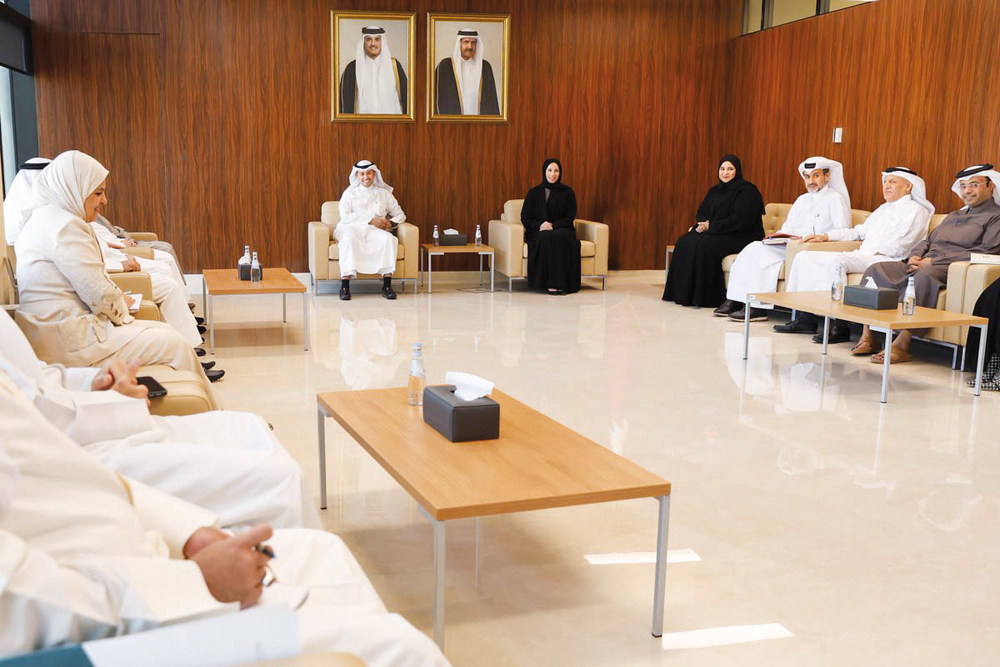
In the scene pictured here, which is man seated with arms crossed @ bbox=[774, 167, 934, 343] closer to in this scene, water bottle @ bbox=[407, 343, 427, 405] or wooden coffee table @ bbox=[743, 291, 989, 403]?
wooden coffee table @ bbox=[743, 291, 989, 403]

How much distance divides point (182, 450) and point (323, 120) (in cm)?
816

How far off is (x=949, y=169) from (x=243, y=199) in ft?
22.9

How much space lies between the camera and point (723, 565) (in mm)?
3174

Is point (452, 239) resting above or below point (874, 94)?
below

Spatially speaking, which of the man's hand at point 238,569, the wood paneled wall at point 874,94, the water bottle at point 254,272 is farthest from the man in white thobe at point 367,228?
the man's hand at point 238,569

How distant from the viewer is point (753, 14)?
10867mm

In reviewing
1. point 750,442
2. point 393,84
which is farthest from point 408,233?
point 750,442

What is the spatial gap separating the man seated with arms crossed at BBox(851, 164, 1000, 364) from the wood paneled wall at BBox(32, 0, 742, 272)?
446 cm

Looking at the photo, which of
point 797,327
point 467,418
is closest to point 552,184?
point 797,327

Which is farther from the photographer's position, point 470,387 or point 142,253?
point 142,253

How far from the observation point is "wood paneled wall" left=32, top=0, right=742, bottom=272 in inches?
375

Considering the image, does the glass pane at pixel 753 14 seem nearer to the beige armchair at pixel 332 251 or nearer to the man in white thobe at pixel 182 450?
the beige armchair at pixel 332 251

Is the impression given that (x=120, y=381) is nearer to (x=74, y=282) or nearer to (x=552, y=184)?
(x=74, y=282)

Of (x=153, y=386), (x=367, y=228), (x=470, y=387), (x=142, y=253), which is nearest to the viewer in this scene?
(x=470, y=387)
